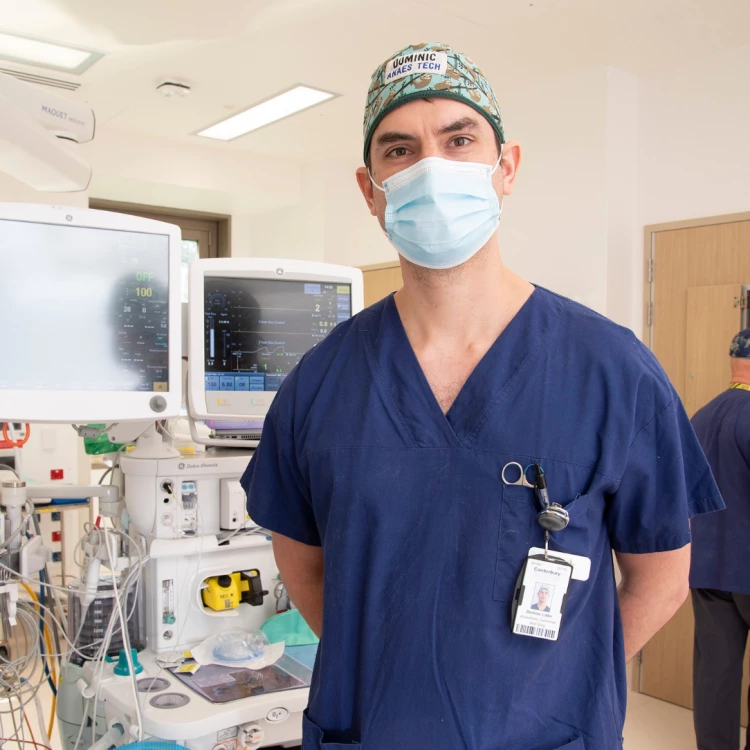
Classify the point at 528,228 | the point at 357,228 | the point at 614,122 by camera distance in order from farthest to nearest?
the point at 357,228, the point at 528,228, the point at 614,122

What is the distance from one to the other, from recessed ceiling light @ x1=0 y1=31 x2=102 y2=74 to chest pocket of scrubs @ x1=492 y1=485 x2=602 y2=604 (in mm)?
3307

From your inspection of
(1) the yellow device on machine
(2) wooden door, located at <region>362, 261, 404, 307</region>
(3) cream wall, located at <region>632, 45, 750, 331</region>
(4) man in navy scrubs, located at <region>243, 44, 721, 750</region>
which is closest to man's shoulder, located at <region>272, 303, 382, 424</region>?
(4) man in navy scrubs, located at <region>243, 44, 721, 750</region>

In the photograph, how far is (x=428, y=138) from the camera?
1109 mm

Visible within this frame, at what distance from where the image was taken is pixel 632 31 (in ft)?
10.4

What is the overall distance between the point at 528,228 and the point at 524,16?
109 cm

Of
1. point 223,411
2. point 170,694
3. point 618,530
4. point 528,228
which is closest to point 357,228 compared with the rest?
point 528,228

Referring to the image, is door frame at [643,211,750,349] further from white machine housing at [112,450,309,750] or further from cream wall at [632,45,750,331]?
white machine housing at [112,450,309,750]

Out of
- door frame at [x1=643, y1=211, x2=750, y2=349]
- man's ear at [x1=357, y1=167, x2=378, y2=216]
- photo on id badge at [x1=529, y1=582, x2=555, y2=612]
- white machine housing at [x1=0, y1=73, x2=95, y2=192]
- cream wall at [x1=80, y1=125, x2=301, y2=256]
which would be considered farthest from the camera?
cream wall at [x1=80, y1=125, x2=301, y2=256]

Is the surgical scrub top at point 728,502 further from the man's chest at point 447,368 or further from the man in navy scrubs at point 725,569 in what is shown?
the man's chest at point 447,368

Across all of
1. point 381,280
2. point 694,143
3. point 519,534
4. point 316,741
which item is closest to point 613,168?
point 694,143

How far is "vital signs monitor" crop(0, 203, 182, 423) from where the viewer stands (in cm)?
156

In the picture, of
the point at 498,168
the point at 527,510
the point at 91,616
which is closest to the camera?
the point at 527,510

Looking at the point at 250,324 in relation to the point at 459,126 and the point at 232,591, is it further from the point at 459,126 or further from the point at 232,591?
the point at 459,126

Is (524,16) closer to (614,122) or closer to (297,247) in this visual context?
(614,122)
